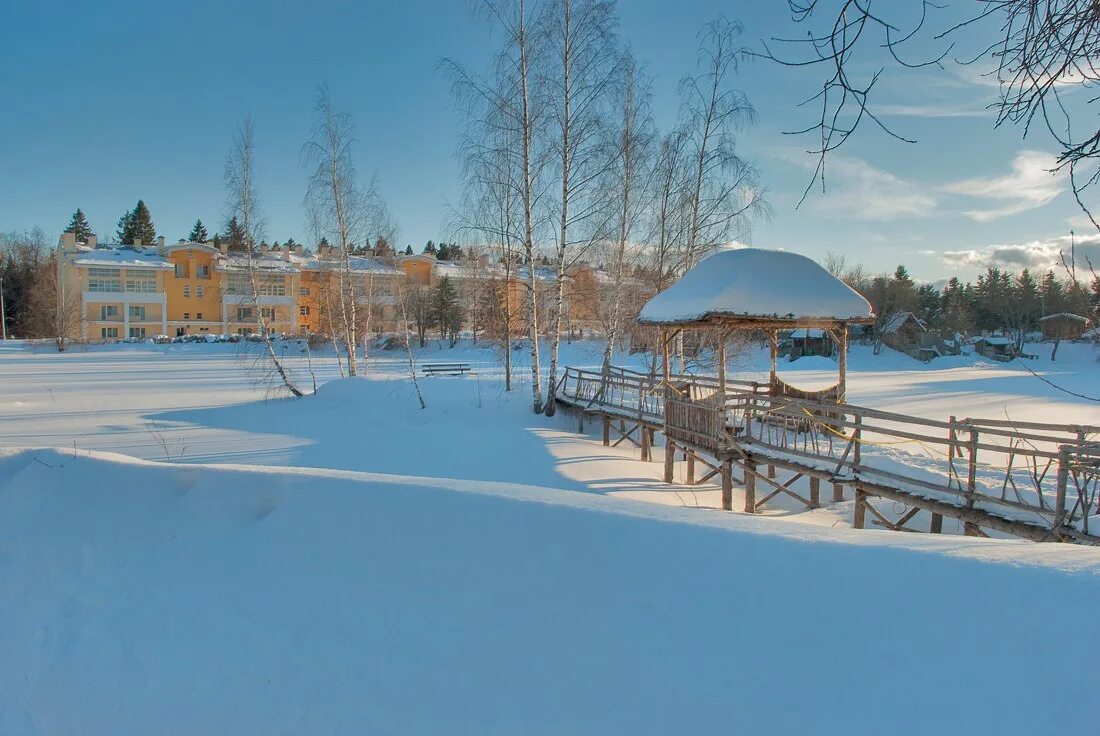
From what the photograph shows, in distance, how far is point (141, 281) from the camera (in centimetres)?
5141

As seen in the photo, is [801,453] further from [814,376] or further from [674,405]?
[814,376]

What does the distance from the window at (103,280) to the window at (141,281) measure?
843 mm

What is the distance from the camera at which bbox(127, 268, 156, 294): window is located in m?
50.9

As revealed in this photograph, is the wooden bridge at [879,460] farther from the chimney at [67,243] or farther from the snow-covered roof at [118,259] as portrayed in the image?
the chimney at [67,243]

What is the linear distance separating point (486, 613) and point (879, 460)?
11.3m

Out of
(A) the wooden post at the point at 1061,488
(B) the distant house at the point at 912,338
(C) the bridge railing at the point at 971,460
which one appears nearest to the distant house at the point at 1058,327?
(B) the distant house at the point at 912,338

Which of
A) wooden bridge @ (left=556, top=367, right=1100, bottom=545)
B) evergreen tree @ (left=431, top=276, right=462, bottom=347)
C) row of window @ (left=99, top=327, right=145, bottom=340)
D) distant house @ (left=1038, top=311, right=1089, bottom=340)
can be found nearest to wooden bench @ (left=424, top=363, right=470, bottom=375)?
wooden bridge @ (left=556, top=367, right=1100, bottom=545)

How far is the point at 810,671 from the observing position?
234 cm

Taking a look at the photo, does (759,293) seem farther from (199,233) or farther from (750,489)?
(199,233)

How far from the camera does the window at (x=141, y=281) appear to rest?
5088 cm

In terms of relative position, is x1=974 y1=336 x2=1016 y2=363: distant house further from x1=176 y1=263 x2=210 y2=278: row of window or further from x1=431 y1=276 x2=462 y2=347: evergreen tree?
x1=176 y1=263 x2=210 y2=278: row of window

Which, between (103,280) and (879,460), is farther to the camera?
Result: (103,280)

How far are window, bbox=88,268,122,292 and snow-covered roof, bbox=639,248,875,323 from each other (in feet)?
176

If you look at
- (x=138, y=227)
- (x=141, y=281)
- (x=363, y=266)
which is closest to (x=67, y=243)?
(x=141, y=281)
